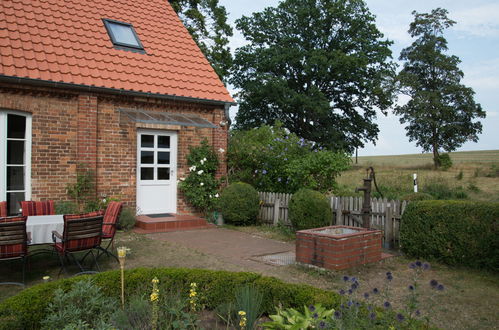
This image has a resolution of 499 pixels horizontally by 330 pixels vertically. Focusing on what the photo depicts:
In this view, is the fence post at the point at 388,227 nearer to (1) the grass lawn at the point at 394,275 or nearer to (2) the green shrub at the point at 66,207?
(1) the grass lawn at the point at 394,275

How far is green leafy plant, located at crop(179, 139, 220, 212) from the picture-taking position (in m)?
11.5

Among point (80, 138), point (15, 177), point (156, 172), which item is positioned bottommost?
point (15, 177)

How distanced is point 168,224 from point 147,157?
210 cm

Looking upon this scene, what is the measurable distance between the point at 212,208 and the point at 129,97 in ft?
12.4

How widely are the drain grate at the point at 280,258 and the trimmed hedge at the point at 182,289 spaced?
241 centimetres

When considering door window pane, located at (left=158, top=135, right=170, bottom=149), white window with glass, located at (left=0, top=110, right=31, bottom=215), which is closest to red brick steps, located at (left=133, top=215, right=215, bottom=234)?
door window pane, located at (left=158, top=135, right=170, bottom=149)

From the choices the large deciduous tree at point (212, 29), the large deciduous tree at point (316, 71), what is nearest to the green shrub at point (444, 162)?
the large deciduous tree at point (316, 71)

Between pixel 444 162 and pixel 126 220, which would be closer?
pixel 126 220

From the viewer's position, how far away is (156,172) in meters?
11.4

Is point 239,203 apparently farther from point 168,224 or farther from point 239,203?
point 168,224

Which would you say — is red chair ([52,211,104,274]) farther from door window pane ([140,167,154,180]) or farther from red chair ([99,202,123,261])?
door window pane ([140,167,154,180])

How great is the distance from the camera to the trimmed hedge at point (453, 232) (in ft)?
21.4

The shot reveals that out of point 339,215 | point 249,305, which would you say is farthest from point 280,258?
point 249,305

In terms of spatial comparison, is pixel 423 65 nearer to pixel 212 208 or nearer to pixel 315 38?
pixel 315 38
